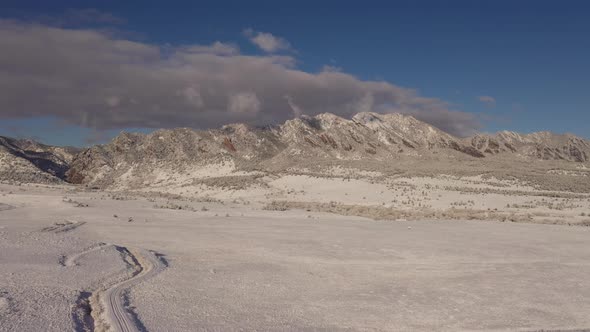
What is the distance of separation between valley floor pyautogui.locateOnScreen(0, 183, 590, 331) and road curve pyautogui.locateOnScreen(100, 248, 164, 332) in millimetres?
77

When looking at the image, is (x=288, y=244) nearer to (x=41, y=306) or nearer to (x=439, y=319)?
(x=439, y=319)

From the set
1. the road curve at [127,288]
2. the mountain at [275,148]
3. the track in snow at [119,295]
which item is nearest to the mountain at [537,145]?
the mountain at [275,148]

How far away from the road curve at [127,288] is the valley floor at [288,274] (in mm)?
77

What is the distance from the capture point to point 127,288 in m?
8.65

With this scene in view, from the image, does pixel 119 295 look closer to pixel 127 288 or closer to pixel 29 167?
pixel 127 288

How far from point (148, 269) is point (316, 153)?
46.8 metres

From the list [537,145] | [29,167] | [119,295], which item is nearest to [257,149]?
[29,167]

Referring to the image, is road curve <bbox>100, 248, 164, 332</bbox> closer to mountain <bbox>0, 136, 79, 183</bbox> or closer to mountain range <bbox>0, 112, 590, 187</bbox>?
mountain range <bbox>0, 112, 590, 187</bbox>

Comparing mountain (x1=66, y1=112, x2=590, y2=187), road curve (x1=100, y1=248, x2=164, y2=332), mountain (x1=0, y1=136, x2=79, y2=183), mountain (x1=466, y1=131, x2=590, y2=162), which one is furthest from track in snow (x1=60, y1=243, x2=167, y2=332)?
mountain (x1=466, y1=131, x2=590, y2=162)

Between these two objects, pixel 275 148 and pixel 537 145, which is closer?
pixel 275 148

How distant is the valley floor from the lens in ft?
25.0

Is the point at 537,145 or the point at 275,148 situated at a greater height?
the point at 537,145

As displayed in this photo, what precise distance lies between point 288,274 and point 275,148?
47376 millimetres

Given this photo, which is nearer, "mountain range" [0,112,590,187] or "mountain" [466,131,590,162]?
"mountain range" [0,112,590,187]
